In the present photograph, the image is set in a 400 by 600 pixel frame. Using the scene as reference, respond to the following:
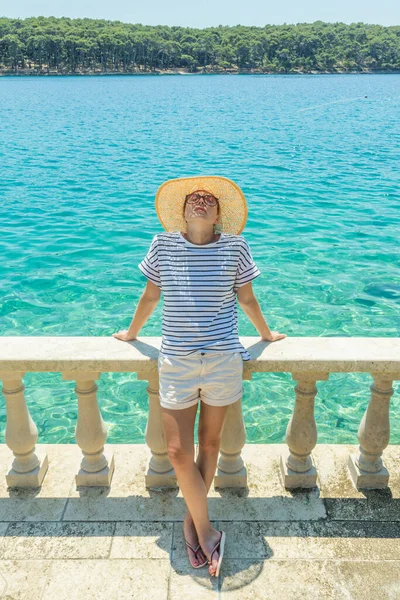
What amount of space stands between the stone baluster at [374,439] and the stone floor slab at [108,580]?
130 centimetres

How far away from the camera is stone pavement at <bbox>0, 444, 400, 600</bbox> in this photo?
2760 mm

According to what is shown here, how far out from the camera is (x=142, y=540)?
119 inches

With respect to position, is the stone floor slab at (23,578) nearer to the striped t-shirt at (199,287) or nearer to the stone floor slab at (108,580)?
the stone floor slab at (108,580)

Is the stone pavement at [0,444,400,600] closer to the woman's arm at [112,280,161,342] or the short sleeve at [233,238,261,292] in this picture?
the woman's arm at [112,280,161,342]

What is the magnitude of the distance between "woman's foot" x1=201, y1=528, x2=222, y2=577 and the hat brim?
1680 mm

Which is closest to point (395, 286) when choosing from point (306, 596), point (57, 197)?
point (306, 596)

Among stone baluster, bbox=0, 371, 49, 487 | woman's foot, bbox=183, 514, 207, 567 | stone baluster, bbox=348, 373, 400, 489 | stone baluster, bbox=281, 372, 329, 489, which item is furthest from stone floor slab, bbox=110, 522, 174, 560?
stone baluster, bbox=348, 373, 400, 489

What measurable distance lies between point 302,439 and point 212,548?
832 mm

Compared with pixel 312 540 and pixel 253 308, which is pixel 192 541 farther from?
pixel 253 308

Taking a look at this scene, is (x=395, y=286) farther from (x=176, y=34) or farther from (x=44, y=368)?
(x=176, y=34)

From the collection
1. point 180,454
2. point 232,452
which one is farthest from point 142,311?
point 232,452

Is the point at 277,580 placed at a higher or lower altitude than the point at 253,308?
lower

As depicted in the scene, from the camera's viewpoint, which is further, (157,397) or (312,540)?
(157,397)

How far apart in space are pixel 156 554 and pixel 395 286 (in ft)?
28.4
